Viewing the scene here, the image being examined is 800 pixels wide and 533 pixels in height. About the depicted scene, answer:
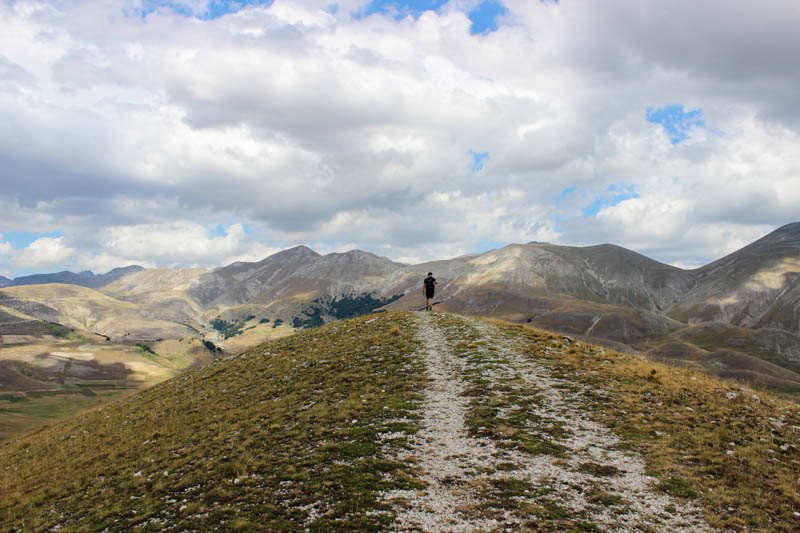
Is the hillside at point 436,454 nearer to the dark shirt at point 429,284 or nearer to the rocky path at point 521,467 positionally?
the rocky path at point 521,467

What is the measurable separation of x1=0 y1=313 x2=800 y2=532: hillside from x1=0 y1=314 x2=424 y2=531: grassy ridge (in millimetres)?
97

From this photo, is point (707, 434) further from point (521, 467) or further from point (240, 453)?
point (240, 453)

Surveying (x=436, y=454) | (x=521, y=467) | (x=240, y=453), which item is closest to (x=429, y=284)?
(x=240, y=453)

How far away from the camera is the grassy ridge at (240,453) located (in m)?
13.0

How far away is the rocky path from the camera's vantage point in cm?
1118

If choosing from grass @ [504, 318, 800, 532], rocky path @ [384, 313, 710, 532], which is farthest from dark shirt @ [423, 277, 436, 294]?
rocky path @ [384, 313, 710, 532]

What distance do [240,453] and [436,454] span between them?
8.28 m

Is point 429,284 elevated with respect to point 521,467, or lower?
elevated

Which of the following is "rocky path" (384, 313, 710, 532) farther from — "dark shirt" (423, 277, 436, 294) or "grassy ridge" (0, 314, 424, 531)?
"dark shirt" (423, 277, 436, 294)

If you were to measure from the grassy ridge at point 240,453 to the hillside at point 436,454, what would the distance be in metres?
0.10

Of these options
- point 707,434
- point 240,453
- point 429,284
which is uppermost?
point 429,284

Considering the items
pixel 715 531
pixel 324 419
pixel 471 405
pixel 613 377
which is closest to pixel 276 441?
pixel 324 419

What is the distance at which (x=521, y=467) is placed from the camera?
14211mm

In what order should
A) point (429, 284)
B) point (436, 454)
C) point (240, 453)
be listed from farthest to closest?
point (429, 284) < point (240, 453) < point (436, 454)
